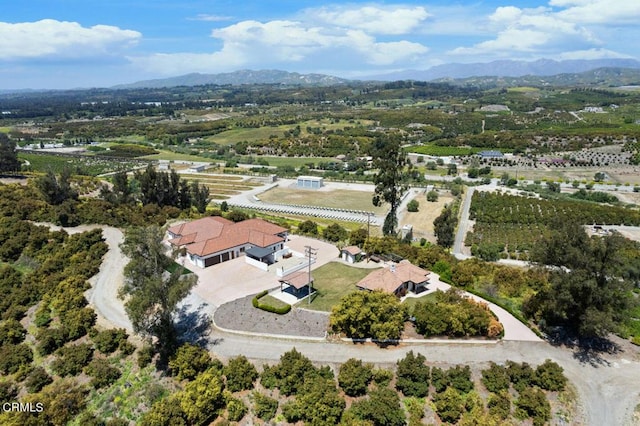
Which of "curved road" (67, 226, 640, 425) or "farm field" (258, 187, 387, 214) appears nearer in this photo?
"curved road" (67, 226, 640, 425)

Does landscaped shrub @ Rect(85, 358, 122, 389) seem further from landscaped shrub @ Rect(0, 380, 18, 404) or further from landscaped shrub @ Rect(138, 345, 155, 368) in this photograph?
landscaped shrub @ Rect(0, 380, 18, 404)

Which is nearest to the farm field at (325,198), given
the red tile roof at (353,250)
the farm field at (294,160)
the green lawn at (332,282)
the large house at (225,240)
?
the red tile roof at (353,250)

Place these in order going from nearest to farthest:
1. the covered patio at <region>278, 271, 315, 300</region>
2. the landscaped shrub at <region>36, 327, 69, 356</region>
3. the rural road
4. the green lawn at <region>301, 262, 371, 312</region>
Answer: the landscaped shrub at <region>36, 327, 69, 356</region>
the green lawn at <region>301, 262, 371, 312</region>
the covered patio at <region>278, 271, 315, 300</region>
the rural road

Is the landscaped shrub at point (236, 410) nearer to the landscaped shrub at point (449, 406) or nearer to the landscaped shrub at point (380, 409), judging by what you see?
the landscaped shrub at point (380, 409)

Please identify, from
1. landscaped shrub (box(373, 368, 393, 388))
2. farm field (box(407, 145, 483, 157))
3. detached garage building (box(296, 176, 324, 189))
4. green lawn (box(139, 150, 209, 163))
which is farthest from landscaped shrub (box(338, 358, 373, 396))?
farm field (box(407, 145, 483, 157))

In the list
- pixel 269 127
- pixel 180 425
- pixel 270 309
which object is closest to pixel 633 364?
pixel 270 309

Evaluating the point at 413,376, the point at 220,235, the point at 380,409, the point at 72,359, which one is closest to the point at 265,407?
the point at 380,409

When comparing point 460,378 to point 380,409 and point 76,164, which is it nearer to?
point 380,409
